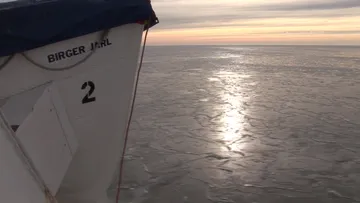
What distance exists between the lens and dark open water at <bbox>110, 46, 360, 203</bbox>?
513cm

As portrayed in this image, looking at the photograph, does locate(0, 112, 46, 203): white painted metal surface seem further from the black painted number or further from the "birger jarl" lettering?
the black painted number

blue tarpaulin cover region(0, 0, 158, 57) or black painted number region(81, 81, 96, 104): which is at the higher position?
blue tarpaulin cover region(0, 0, 158, 57)

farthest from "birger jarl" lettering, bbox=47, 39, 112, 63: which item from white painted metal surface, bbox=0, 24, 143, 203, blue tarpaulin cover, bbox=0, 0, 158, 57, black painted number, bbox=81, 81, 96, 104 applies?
black painted number, bbox=81, 81, 96, 104

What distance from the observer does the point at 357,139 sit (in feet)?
23.4

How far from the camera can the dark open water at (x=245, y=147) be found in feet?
16.8

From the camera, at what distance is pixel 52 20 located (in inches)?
113

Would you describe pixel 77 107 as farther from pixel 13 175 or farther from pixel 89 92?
pixel 13 175

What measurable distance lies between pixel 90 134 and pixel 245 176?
118 inches

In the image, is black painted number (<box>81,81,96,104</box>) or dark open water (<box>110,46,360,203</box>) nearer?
black painted number (<box>81,81,96,104</box>)

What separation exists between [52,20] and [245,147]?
4.90 meters

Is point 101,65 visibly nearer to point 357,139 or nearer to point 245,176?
point 245,176

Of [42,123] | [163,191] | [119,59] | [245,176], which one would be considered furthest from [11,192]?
[245,176]

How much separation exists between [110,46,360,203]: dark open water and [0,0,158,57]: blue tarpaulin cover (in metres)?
2.75

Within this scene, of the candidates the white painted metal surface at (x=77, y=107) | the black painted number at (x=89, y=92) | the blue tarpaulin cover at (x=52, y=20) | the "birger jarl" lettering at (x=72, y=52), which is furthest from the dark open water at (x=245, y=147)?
the blue tarpaulin cover at (x=52, y=20)
